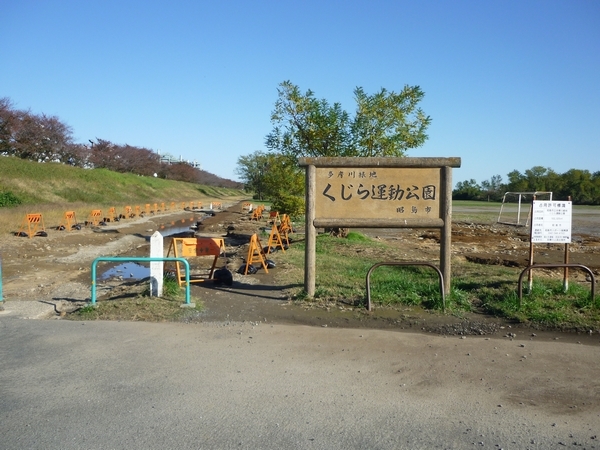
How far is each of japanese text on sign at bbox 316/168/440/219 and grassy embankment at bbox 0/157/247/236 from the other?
18184 mm

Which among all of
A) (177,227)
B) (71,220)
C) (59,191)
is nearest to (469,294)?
(71,220)

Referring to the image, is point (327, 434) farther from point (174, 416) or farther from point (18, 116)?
point (18, 116)

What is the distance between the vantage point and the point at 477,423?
4863 millimetres

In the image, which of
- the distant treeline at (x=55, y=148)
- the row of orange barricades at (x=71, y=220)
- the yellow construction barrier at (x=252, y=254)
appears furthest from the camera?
the distant treeline at (x=55, y=148)

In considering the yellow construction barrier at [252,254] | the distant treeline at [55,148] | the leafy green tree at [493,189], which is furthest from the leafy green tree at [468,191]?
the yellow construction barrier at [252,254]

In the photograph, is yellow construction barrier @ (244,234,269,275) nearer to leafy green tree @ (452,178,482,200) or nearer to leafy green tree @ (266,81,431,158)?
leafy green tree @ (266,81,431,158)

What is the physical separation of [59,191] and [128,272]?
34756 mm

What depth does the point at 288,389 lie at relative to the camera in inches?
223

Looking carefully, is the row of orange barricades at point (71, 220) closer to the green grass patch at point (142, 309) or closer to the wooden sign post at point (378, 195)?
the green grass patch at point (142, 309)

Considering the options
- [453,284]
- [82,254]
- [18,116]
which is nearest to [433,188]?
[453,284]

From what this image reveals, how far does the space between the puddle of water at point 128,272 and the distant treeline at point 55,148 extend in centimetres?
3596

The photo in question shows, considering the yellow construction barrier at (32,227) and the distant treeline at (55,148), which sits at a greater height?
the distant treeline at (55,148)

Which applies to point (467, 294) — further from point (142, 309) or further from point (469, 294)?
point (142, 309)

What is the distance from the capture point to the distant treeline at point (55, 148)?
50.2 meters
